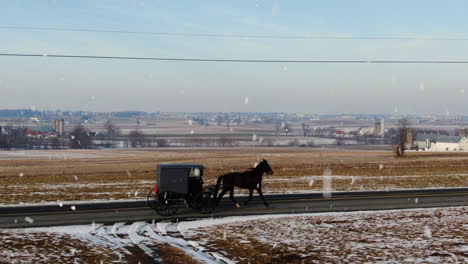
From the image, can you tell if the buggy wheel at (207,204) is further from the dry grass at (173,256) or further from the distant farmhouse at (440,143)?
the distant farmhouse at (440,143)

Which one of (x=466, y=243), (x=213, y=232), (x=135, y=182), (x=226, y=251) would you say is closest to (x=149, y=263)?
(x=226, y=251)

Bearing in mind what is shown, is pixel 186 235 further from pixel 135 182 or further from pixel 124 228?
pixel 135 182

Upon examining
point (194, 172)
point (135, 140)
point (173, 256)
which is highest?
point (194, 172)

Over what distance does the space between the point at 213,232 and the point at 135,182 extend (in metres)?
17.7

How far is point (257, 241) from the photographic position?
1375 centimetres

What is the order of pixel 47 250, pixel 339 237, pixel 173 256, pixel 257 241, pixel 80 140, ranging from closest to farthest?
pixel 173 256
pixel 47 250
pixel 257 241
pixel 339 237
pixel 80 140

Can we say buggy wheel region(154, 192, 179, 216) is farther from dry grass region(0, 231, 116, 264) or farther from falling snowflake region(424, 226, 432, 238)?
falling snowflake region(424, 226, 432, 238)

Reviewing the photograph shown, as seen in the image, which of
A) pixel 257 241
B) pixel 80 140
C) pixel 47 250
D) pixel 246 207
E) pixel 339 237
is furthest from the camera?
pixel 80 140

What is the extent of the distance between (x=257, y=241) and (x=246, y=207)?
5831 millimetres

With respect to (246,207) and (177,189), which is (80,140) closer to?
(246,207)

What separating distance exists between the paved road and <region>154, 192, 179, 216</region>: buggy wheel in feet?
1.06

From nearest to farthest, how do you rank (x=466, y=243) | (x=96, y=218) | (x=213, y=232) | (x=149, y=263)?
1. (x=149, y=263)
2. (x=466, y=243)
3. (x=213, y=232)
4. (x=96, y=218)

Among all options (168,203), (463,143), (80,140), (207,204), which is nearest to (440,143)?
(463,143)

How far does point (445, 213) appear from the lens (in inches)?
722
